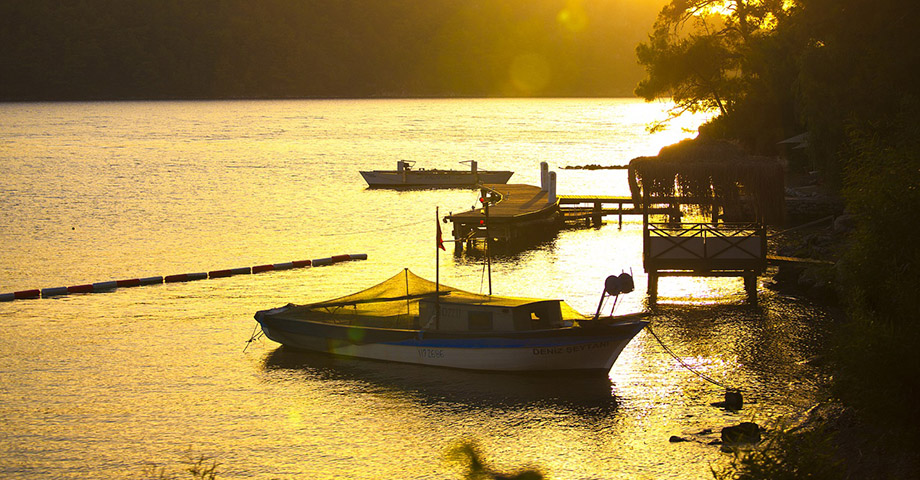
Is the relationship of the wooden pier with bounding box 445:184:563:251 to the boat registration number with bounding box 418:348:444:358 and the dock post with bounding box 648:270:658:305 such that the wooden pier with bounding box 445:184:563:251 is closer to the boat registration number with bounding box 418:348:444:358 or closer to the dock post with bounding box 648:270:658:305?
the dock post with bounding box 648:270:658:305

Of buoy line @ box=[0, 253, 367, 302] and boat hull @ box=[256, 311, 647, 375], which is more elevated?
buoy line @ box=[0, 253, 367, 302]

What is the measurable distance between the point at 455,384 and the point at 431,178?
203 feet

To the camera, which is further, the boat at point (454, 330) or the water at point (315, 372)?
the boat at point (454, 330)

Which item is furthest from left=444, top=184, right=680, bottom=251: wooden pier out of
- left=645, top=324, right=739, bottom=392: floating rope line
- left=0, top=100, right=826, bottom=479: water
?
left=645, top=324, right=739, bottom=392: floating rope line

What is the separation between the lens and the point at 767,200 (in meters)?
36.9

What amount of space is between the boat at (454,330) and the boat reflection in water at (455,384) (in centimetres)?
30

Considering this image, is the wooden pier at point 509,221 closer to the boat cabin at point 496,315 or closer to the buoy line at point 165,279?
the buoy line at point 165,279

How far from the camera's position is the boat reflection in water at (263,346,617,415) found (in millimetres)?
27141

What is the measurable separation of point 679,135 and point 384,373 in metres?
166

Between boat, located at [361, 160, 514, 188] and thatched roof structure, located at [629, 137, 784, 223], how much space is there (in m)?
49.9

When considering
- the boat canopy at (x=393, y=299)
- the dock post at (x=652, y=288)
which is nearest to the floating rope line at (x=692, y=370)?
the boat canopy at (x=393, y=299)

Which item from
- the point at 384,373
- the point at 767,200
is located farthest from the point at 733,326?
the point at 384,373

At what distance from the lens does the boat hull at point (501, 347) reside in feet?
93.2

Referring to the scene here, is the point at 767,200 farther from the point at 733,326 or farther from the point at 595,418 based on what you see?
the point at 595,418
